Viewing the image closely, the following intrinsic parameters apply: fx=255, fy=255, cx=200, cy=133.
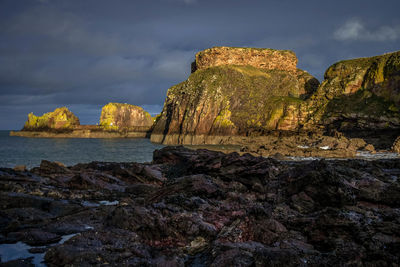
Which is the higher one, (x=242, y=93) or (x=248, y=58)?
(x=248, y=58)

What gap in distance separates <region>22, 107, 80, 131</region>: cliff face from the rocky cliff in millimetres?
89877

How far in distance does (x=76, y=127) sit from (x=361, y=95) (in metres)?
159

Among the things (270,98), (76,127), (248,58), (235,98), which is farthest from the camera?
(76,127)

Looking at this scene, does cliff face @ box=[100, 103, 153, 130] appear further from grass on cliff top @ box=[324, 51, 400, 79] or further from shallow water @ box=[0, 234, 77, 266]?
shallow water @ box=[0, 234, 77, 266]

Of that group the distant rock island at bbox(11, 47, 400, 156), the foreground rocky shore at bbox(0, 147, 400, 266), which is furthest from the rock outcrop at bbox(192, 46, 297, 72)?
the foreground rocky shore at bbox(0, 147, 400, 266)

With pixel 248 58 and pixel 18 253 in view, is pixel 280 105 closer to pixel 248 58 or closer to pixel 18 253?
pixel 248 58

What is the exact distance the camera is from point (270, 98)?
9725 centimetres

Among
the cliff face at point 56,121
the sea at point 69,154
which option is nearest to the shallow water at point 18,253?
the sea at point 69,154

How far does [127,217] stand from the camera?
6.61 m

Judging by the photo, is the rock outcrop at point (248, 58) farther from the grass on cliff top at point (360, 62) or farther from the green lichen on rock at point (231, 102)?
the grass on cliff top at point (360, 62)

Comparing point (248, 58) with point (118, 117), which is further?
point (118, 117)

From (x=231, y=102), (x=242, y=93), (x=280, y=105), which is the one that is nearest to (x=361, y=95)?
(x=280, y=105)

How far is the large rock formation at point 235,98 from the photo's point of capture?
286ft

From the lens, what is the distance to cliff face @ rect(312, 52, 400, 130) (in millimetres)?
62469
